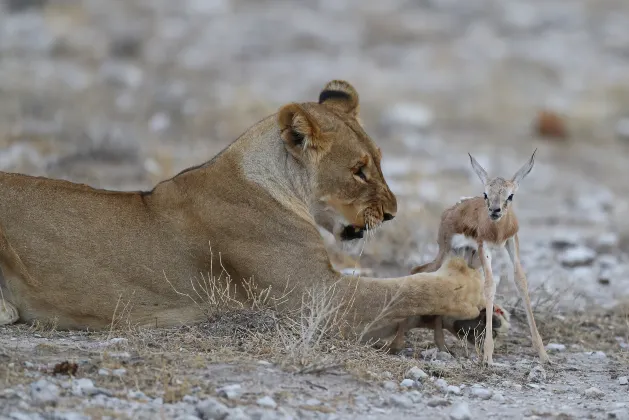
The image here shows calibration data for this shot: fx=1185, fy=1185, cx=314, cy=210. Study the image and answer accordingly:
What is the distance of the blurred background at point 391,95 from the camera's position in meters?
12.6

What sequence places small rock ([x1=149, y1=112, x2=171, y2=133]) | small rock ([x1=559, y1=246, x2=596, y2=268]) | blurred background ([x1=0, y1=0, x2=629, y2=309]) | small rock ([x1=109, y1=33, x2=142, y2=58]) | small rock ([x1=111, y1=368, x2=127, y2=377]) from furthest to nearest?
small rock ([x1=109, y1=33, x2=142, y2=58]) → small rock ([x1=149, y1=112, x2=171, y2=133]) → blurred background ([x1=0, y1=0, x2=629, y2=309]) → small rock ([x1=559, y1=246, x2=596, y2=268]) → small rock ([x1=111, y1=368, x2=127, y2=377])

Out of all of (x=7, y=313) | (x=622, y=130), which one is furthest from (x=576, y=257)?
(x=622, y=130)

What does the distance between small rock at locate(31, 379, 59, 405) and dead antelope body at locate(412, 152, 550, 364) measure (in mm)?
2596

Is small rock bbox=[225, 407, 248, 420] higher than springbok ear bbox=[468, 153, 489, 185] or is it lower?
lower

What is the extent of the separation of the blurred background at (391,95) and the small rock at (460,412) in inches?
132

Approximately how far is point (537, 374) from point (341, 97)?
217cm

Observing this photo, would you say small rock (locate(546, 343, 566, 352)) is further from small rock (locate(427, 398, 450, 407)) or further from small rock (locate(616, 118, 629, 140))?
small rock (locate(616, 118, 629, 140))

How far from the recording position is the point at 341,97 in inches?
301

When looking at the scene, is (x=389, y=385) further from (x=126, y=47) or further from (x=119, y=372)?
(x=126, y=47)

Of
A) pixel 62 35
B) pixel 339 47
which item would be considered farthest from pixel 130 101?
pixel 339 47

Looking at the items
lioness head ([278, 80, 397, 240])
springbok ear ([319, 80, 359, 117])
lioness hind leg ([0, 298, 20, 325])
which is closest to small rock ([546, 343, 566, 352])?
lioness head ([278, 80, 397, 240])

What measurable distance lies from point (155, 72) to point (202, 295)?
14214mm

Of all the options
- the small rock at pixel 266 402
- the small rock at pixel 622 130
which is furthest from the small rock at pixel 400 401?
the small rock at pixel 622 130

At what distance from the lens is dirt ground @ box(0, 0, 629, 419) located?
5.86 meters
